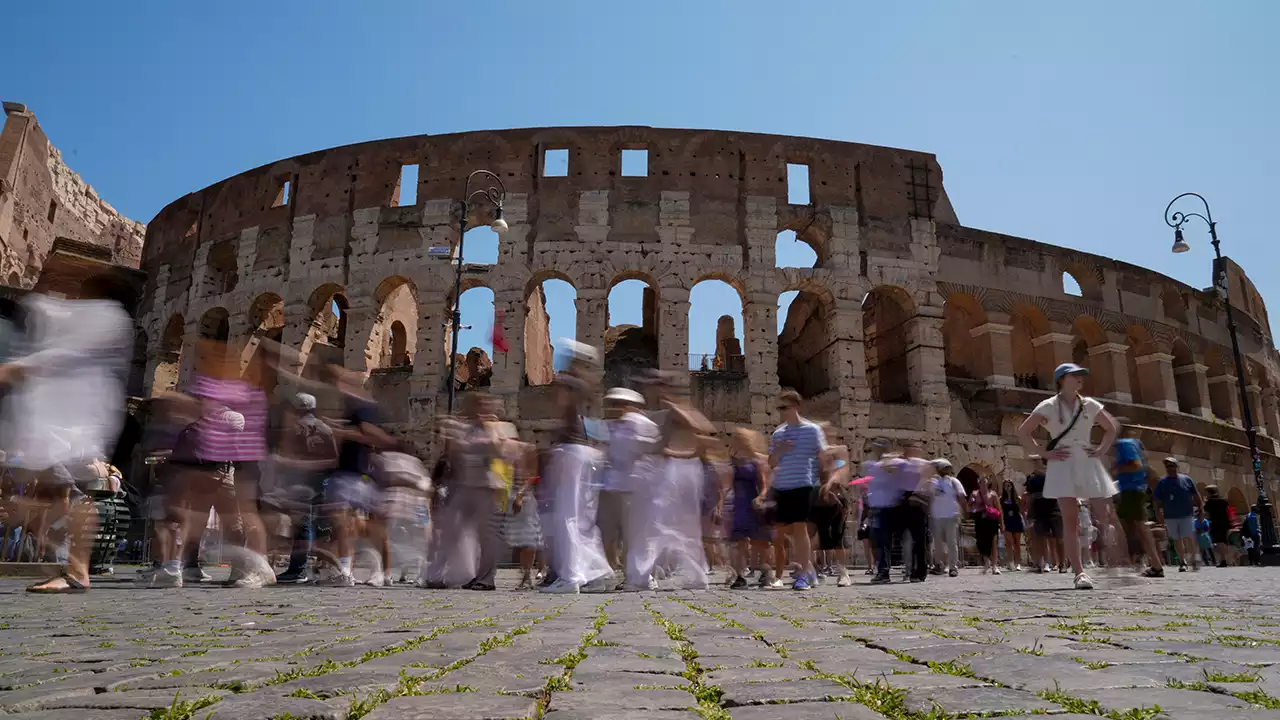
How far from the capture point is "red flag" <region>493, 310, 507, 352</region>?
19109 mm

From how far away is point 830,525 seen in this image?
876cm

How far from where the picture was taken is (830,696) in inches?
75.2

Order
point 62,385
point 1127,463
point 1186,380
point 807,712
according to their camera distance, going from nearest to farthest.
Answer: point 807,712 < point 62,385 < point 1127,463 < point 1186,380

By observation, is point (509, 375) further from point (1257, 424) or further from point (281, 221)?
point (1257, 424)

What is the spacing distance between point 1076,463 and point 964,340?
17.1 metres

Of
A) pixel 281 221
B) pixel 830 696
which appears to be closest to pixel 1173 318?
pixel 281 221

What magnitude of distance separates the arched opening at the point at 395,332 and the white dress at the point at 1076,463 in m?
17.3

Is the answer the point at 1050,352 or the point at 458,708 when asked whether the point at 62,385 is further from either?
the point at 1050,352

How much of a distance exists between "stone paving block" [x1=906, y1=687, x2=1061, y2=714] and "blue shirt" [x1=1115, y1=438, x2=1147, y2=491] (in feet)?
25.8

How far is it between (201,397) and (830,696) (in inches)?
270

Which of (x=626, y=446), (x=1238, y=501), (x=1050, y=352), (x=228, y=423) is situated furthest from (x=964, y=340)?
(x=228, y=423)

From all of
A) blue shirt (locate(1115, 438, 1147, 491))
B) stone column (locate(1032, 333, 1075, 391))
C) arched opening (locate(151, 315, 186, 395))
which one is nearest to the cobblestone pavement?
blue shirt (locate(1115, 438, 1147, 491))

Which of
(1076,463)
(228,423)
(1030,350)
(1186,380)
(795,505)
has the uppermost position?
(1030,350)

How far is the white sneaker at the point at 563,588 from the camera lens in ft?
23.4
